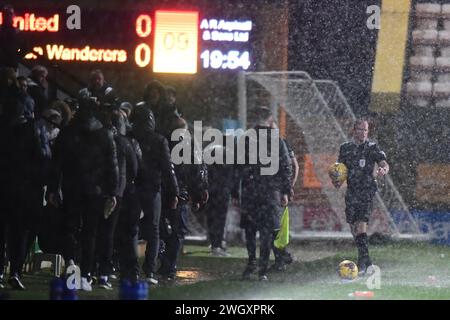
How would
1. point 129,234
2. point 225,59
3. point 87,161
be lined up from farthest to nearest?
point 225,59, point 129,234, point 87,161

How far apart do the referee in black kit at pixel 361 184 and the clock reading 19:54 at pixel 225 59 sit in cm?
425

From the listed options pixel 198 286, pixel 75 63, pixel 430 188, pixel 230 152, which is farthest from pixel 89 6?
pixel 198 286

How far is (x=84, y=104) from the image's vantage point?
13.2 metres

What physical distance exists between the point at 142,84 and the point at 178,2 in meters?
1.66

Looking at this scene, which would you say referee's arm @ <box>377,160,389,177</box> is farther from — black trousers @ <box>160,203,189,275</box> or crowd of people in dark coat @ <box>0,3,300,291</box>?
black trousers @ <box>160,203,189,275</box>

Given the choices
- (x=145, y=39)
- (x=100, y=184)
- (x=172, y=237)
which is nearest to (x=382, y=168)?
(x=172, y=237)

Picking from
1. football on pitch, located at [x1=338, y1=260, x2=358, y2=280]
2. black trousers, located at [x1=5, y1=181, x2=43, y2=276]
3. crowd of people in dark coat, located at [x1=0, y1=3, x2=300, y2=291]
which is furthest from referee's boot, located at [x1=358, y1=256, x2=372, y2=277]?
black trousers, located at [x1=5, y1=181, x2=43, y2=276]

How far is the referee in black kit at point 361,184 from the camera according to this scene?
1534cm

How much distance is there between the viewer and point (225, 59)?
19.4m

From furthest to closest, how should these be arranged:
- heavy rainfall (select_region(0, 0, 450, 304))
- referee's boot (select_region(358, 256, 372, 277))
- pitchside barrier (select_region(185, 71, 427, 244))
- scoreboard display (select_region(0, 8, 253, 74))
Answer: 1. pitchside barrier (select_region(185, 71, 427, 244))
2. scoreboard display (select_region(0, 8, 253, 74))
3. referee's boot (select_region(358, 256, 372, 277))
4. heavy rainfall (select_region(0, 0, 450, 304))

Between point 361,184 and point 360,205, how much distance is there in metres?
0.25

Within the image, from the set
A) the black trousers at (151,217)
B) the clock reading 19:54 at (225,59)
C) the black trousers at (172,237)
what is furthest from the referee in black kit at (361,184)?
the clock reading 19:54 at (225,59)

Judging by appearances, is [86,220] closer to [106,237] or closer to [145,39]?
[106,237]

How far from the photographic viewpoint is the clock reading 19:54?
63.4 feet
